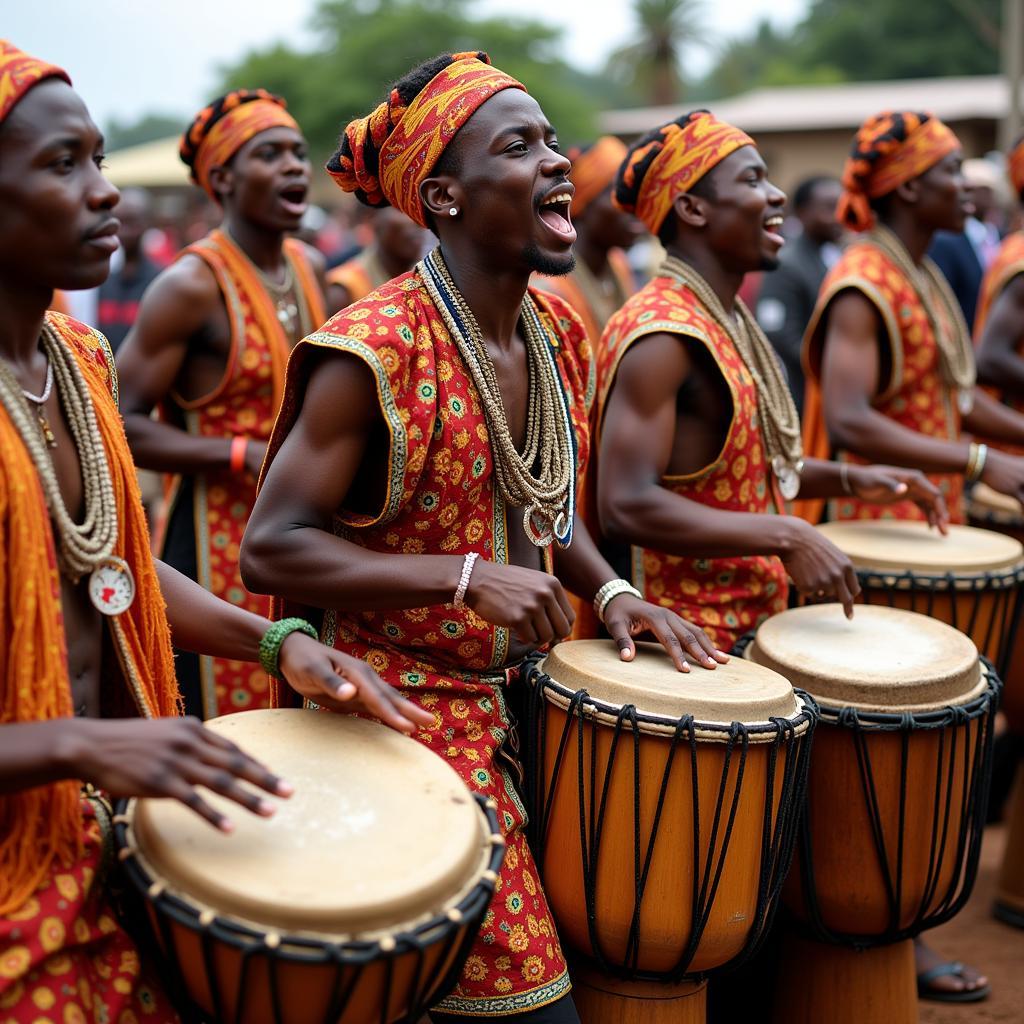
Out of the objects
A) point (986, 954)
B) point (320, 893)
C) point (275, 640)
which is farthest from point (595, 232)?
point (320, 893)

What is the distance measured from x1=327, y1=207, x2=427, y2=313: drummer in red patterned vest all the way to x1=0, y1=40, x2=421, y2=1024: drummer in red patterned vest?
4.29 metres

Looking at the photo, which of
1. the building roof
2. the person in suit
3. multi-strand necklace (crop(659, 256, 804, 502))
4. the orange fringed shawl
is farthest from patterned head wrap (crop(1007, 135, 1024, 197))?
the building roof

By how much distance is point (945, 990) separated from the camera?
4.06m

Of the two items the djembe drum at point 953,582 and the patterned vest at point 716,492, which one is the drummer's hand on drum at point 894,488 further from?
the patterned vest at point 716,492

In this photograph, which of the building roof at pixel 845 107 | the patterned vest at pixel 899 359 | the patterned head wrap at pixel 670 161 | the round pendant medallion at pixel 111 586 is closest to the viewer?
the round pendant medallion at pixel 111 586

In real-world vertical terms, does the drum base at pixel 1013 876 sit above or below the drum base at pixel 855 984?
below

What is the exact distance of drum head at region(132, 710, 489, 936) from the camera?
182cm

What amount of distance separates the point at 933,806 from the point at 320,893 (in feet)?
6.14

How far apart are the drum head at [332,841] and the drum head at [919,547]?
2.14 m

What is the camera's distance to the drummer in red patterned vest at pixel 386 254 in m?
6.57

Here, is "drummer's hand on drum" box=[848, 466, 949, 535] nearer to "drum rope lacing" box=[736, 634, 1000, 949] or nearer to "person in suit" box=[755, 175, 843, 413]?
"drum rope lacing" box=[736, 634, 1000, 949]

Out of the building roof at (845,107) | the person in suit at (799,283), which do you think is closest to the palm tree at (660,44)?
the building roof at (845,107)

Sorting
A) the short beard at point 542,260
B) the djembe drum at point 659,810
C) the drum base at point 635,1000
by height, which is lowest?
the drum base at point 635,1000

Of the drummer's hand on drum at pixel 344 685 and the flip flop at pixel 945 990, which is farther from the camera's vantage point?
the flip flop at pixel 945 990
